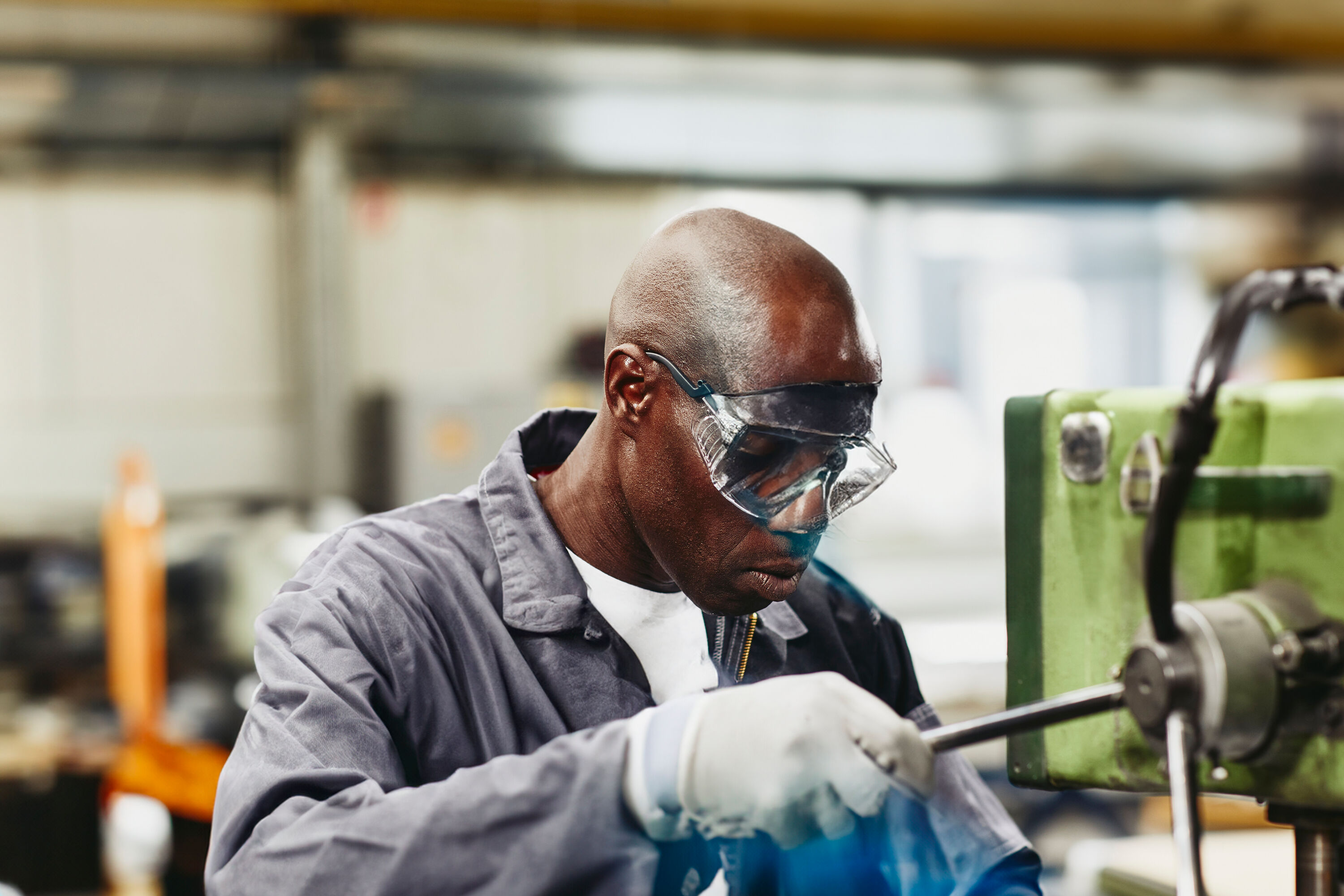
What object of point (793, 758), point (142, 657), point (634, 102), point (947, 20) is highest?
point (947, 20)

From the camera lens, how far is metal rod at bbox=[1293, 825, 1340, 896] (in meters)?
1.04

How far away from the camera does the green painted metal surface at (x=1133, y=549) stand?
3.06ft

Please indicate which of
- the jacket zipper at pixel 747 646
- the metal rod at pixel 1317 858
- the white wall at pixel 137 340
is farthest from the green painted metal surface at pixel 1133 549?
the white wall at pixel 137 340

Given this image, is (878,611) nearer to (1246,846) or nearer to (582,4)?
(1246,846)

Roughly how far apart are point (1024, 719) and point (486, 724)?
56 cm

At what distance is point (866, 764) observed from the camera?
94 centimetres

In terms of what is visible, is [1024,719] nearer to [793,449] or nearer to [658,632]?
[793,449]

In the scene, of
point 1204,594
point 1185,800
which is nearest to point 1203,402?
point 1204,594

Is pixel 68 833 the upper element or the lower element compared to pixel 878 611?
lower

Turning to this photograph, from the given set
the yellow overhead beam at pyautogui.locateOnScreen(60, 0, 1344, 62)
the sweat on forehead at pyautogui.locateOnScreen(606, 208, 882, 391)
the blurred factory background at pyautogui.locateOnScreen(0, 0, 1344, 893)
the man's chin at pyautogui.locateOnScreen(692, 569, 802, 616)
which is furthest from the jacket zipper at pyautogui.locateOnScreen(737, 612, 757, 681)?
the yellow overhead beam at pyautogui.locateOnScreen(60, 0, 1344, 62)

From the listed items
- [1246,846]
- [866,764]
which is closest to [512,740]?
[866,764]

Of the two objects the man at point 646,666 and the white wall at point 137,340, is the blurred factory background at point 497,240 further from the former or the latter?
the man at point 646,666

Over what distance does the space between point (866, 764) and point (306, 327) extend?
4.54 metres

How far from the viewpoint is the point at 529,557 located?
140 centimetres
